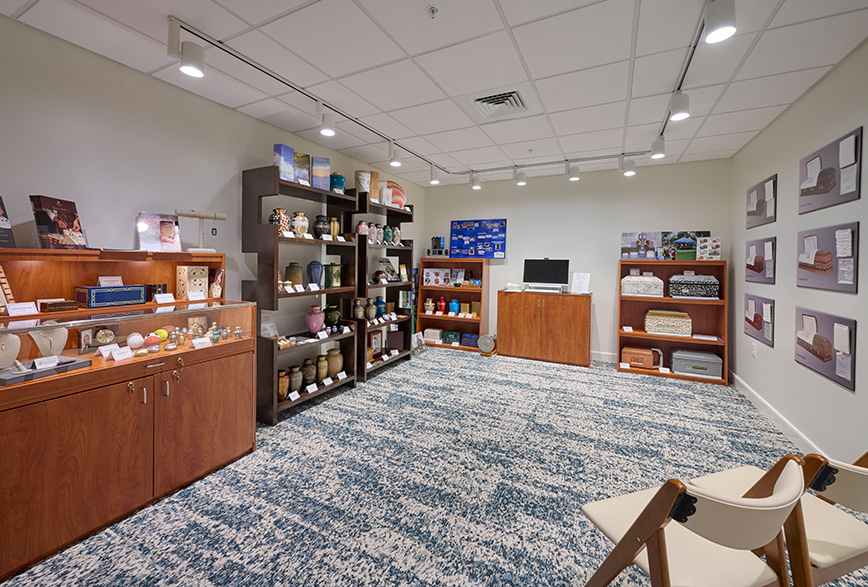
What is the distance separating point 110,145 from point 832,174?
5.08 m

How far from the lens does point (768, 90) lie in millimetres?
2855

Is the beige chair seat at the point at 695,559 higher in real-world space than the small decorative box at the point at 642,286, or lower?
lower

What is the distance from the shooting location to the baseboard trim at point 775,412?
280 cm

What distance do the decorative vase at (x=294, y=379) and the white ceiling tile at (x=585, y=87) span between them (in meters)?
3.29

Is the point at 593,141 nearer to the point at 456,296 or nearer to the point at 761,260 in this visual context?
the point at 761,260

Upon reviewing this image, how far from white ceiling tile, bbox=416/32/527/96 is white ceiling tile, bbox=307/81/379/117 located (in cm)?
75

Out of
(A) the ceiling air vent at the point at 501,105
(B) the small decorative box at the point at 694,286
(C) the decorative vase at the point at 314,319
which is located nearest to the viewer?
(A) the ceiling air vent at the point at 501,105

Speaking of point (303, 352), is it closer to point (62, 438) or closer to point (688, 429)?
point (62, 438)

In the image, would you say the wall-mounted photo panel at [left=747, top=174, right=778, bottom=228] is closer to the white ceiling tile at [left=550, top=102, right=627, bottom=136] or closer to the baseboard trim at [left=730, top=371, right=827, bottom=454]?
the white ceiling tile at [left=550, top=102, right=627, bottom=136]

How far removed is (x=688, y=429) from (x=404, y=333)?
3.47m

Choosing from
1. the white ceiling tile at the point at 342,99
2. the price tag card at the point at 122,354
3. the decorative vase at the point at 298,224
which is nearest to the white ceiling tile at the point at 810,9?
the white ceiling tile at the point at 342,99

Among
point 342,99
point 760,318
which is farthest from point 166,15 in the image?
point 760,318

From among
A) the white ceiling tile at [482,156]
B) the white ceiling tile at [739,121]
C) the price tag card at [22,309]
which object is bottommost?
the price tag card at [22,309]

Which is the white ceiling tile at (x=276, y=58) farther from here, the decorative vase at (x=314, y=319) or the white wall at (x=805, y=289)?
the white wall at (x=805, y=289)
